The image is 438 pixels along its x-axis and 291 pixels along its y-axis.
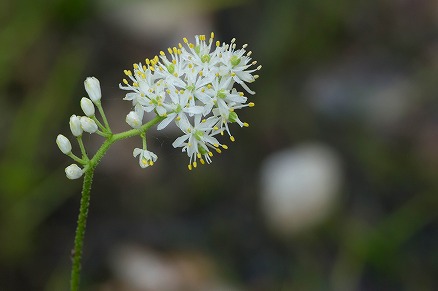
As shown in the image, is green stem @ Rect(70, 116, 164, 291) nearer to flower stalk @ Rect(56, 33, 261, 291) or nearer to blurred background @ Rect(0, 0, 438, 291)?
flower stalk @ Rect(56, 33, 261, 291)

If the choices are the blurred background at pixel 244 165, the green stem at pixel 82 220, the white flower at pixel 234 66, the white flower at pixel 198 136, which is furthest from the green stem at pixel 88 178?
the blurred background at pixel 244 165

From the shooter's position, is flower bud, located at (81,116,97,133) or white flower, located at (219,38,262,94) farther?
white flower, located at (219,38,262,94)

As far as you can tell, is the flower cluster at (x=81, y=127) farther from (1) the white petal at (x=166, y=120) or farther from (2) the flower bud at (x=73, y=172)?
(1) the white petal at (x=166, y=120)

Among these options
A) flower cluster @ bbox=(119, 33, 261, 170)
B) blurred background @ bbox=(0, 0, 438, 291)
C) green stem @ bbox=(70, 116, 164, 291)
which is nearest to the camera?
Result: green stem @ bbox=(70, 116, 164, 291)

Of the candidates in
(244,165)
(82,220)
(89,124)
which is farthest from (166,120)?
(244,165)

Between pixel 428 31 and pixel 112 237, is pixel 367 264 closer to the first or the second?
pixel 112 237

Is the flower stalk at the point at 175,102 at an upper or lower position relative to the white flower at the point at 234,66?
lower

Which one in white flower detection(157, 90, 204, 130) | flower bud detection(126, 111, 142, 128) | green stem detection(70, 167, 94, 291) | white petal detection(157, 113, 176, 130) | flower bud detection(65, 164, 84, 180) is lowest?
green stem detection(70, 167, 94, 291)

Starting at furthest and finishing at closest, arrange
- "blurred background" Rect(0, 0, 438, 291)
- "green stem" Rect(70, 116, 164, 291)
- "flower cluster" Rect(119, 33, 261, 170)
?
"blurred background" Rect(0, 0, 438, 291) < "flower cluster" Rect(119, 33, 261, 170) < "green stem" Rect(70, 116, 164, 291)

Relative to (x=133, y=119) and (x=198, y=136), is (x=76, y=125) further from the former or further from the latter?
(x=198, y=136)

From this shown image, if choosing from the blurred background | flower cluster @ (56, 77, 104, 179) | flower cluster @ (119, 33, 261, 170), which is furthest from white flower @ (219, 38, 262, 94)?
the blurred background
